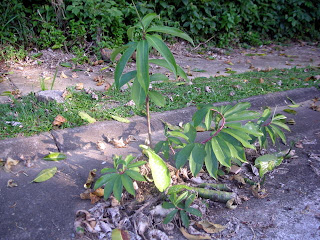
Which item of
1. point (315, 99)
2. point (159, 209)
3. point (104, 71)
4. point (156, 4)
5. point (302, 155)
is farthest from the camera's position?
point (156, 4)

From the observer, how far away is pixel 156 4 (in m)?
5.99

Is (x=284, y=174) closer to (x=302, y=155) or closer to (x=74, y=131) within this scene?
(x=302, y=155)

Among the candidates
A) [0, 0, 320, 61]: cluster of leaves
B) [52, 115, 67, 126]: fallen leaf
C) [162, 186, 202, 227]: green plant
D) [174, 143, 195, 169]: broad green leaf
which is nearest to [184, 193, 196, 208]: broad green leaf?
[162, 186, 202, 227]: green plant

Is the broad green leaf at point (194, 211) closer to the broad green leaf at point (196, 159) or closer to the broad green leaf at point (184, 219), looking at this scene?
the broad green leaf at point (184, 219)

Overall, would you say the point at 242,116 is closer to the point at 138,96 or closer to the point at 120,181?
the point at 138,96

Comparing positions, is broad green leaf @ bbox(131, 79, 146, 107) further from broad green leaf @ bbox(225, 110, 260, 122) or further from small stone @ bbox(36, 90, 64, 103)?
small stone @ bbox(36, 90, 64, 103)

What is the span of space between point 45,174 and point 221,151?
122cm

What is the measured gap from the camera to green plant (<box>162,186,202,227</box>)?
171 centimetres

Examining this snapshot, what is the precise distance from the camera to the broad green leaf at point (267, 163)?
2150 mm

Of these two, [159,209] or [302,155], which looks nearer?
[159,209]

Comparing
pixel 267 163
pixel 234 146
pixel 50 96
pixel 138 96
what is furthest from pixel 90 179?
pixel 50 96

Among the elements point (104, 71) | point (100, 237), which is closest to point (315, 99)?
point (104, 71)

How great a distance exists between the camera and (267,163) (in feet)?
7.16

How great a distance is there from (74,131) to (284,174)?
5.54ft
